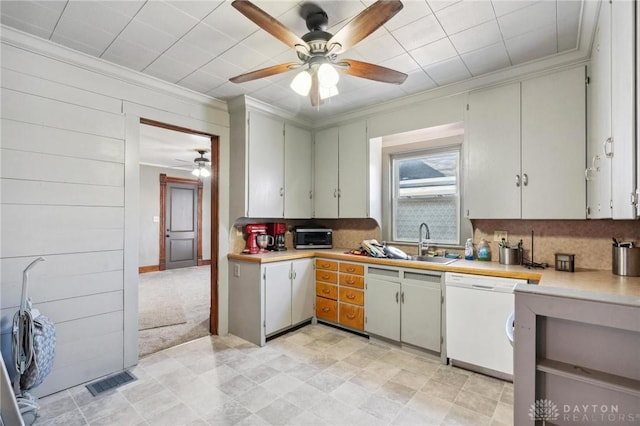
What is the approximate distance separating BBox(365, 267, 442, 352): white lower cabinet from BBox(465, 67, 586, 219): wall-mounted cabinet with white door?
2.74 feet

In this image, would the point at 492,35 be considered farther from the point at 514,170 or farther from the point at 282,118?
the point at 282,118

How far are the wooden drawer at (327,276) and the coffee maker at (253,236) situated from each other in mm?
758

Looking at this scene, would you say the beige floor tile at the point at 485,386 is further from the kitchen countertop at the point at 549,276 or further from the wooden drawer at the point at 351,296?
the wooden drawer at the point at 351,296

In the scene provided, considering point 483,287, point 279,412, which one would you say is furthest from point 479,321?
point 279,412

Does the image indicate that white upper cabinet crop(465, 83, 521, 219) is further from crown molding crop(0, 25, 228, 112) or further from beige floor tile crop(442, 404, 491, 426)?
crown molding crop(0, 25, 228, 112)

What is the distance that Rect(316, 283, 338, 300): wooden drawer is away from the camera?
11.6 feet

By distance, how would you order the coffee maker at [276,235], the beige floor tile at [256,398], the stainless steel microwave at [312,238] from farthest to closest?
1. the stainless steel microwave at [312,238]
2. the coffee maker at [276,235]
3. the beige floor tile at [256,398]

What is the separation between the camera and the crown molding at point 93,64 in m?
2.13

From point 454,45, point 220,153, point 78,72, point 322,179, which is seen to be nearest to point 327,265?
point 322,179

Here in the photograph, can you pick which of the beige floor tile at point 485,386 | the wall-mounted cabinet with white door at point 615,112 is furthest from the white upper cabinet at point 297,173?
the wall-mounted cabinet with white door at point 615,112

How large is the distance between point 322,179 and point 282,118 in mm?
951

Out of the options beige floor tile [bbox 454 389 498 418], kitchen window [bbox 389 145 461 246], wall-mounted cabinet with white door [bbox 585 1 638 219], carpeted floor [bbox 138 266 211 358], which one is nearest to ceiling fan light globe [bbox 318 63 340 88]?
wall-mounted cabinet with white door [bbox 585 1 638 219]

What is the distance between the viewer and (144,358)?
2854 millimetres

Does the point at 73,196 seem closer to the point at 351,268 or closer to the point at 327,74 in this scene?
the point at 327,74
